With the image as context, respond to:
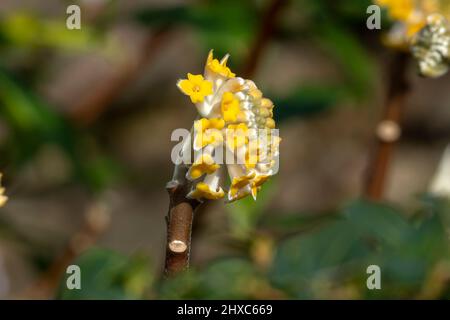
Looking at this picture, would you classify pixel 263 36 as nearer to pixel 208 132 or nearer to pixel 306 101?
pixel 306 101

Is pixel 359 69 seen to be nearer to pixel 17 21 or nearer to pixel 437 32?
pixel 17 21

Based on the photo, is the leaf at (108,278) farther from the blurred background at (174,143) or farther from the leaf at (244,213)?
the leaf at (244,213)

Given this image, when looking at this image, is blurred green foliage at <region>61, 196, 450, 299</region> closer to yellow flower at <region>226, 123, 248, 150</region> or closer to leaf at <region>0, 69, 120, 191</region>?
yellow flower at <region>226, 123, 248, 150</region>

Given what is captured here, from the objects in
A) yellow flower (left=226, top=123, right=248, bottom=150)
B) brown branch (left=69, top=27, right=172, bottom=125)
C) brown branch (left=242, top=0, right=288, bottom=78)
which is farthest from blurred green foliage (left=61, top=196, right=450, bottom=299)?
brown branch (left=69, top=27, right=172, bottom=125)

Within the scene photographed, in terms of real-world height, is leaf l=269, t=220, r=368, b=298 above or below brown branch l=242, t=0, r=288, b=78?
below

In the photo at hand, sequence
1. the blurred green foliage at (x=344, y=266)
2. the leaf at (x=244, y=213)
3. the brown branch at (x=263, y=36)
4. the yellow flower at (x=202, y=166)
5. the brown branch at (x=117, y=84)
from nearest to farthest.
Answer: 1. the yellow flower at (x=202, y=166)
2. the blurred green foliage at (x=344, y=266)
3. the leaf at (x=244, y=213)
4. the brown branch at (x=263, y=36)
5. the brown branch at (x=117, y=84)

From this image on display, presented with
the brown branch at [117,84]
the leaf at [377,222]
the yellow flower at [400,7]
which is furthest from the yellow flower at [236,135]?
the brown branch at [117,84]
